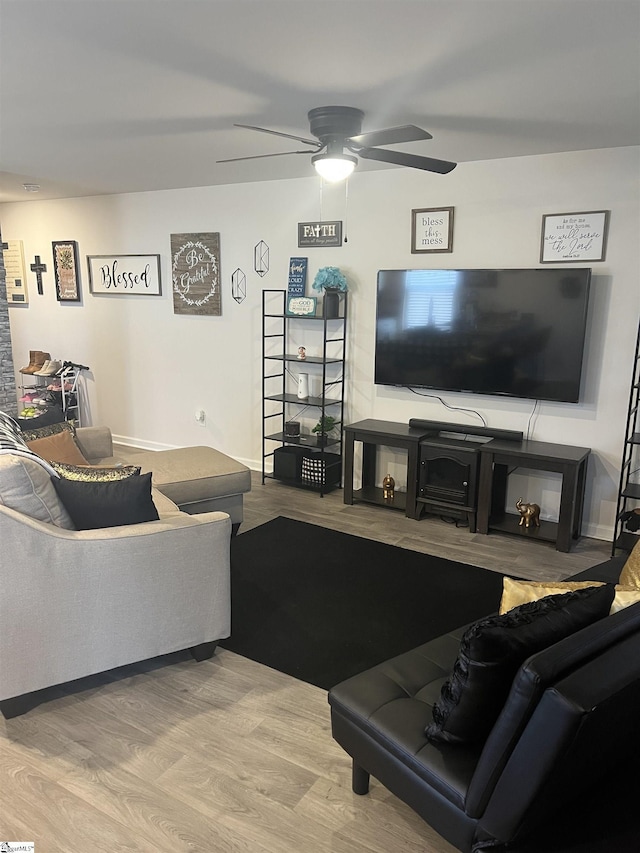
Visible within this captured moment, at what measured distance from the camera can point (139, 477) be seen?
266 centimetres

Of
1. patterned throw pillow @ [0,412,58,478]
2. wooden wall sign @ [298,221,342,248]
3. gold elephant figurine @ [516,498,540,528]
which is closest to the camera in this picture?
patterned throw pillow @ [0,412,58,478]

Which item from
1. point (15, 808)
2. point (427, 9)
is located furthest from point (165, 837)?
point (427, 9)

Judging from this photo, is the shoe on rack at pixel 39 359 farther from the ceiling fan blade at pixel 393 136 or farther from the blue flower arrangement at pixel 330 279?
the ceiling fan blade at pixel 393 136

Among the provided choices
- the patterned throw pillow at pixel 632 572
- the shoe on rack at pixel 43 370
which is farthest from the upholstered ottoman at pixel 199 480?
the shoe on rack at pixel 43 370

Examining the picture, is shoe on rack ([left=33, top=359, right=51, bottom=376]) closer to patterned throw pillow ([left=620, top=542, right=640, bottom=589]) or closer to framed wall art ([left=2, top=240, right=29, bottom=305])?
framed wall art ([left=2, top=240, right=29, bottom=305])

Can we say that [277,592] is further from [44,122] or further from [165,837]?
[44,122]

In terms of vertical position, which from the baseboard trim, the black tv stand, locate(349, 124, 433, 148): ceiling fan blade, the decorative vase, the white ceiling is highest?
the white ceiling

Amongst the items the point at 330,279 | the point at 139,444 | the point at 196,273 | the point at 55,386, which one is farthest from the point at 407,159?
the point at 55,386

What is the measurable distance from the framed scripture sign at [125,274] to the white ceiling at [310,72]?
1957mm

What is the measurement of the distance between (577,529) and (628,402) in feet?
2.91

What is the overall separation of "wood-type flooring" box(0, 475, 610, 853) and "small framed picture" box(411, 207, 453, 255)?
309cm

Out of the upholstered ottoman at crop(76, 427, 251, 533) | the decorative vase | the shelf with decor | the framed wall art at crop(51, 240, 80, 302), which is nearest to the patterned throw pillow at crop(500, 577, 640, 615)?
the upholstered ottoman at crop(76, 427, 251, 533)

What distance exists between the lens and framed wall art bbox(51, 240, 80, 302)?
6480 mm

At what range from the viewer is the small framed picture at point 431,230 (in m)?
4.43
